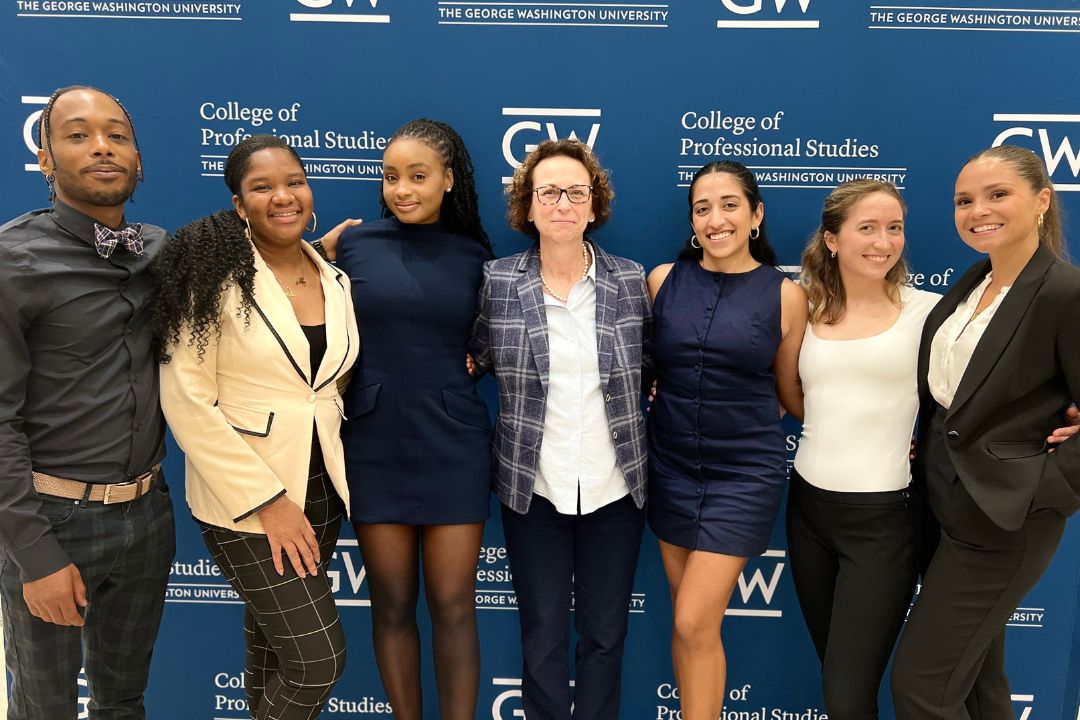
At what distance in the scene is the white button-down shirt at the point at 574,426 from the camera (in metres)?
2.30

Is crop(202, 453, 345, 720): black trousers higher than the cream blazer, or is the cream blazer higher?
the cream blazer

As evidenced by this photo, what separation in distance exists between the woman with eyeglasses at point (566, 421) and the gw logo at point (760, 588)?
30.7 inches

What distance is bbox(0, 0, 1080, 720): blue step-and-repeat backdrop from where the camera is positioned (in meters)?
2.72

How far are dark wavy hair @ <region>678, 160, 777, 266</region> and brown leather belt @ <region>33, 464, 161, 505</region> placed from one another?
183 cm

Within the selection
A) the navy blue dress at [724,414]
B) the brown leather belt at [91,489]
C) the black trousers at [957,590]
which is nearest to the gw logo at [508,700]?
the navy blue dress at [724,414]

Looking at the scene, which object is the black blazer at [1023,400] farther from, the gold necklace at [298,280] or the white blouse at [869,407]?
the gold necklace at [298,280]

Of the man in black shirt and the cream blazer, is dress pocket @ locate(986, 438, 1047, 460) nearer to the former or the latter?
the cream blazer

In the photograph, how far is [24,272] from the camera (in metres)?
1.87

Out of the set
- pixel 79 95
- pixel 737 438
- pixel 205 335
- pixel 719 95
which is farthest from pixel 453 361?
pixel 719 95

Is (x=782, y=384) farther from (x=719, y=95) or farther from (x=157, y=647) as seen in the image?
(x=157, y=647)

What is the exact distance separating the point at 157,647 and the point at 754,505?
2467mm

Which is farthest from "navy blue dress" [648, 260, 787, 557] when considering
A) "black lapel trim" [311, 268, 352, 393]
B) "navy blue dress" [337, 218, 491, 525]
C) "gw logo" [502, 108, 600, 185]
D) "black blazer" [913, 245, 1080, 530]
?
"black lapel trim" [311, 268, 352, 393]

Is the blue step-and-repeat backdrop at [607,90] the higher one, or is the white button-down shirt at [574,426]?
the blue step-and-repeat backdrop at [607,90]

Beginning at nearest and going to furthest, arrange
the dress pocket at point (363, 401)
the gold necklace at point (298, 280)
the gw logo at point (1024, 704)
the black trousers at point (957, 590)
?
1. the black trousers at point (957, 590)
2. the gold necklace at point (298, 280)
3. the dress pocket at point (363, 401)
4. the gw logo at point (1024, 704)
